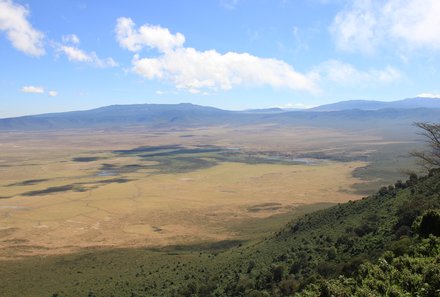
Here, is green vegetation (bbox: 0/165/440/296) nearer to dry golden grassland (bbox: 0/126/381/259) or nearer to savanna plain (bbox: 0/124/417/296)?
savanna plain (bbox: 0/124/417/296)

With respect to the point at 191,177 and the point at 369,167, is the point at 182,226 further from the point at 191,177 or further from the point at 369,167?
the point at 369,167

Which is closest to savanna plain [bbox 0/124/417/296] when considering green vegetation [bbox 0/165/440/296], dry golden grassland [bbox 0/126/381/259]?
dry golden grassland [bbox 0/126/381/259]

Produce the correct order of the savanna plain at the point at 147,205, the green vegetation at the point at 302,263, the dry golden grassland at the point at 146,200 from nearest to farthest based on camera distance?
the green vegetation at the point at 302,263 → the savanna plain at the point at 147,205 → the dry golden grassland at the point at 146,200

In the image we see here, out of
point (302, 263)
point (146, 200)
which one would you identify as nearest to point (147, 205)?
point (146, 200)

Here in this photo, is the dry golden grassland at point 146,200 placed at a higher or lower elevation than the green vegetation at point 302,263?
lower

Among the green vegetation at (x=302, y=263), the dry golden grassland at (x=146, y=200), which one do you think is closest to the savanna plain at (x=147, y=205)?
the dry golden grassland at (x=146, y=200)

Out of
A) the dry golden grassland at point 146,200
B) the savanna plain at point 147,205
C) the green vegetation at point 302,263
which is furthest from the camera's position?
the dry golden grassland at point 146,200

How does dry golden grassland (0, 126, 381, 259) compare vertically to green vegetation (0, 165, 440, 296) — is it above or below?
below

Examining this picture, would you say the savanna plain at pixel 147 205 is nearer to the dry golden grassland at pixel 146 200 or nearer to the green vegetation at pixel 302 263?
the dry golden grassland at pixel 146 200
